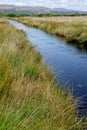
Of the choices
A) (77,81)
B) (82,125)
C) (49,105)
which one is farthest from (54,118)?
(77,81)

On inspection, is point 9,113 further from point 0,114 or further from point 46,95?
point 46,95

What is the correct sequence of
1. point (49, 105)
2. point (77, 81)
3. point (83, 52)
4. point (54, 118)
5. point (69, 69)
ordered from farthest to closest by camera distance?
point (83, 52), point (69, 69), point (77, 81), point (49, 105), point (54, 118)

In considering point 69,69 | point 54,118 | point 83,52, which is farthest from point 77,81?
point 83,52

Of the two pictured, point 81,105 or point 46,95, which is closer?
point 46,95

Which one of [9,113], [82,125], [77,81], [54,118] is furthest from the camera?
[77,81]

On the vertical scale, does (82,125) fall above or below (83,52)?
above

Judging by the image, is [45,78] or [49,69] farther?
[49,69]

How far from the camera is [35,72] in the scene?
8906 millimetres

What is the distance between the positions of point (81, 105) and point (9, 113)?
3838 millimetres

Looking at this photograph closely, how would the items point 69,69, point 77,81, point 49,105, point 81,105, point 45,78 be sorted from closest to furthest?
point 49,105, point 81,105, point 45,78, point 77,81, point 69,69

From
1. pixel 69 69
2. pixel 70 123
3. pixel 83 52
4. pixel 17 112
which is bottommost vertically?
pixel 83 52

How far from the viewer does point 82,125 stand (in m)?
6.08

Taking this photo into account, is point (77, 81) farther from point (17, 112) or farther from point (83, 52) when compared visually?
point (83, 52)

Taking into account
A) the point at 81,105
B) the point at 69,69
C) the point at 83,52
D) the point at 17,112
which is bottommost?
the point at 83,52
